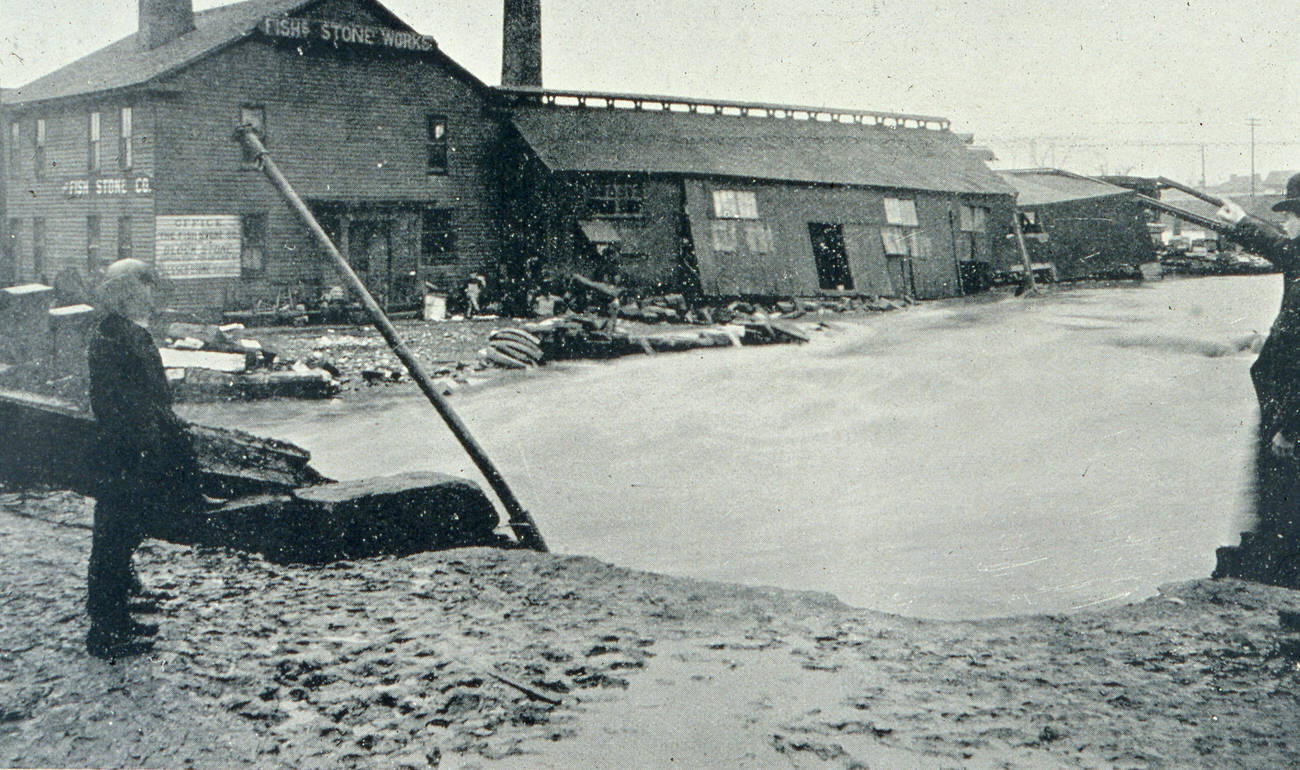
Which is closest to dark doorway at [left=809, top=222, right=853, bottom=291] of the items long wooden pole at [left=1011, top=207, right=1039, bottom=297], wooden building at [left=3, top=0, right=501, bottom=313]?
long wooden pole at [left=1011, top=207, right=1039, bottom=297]

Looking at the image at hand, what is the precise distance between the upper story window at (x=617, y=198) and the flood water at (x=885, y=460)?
35.9 ft

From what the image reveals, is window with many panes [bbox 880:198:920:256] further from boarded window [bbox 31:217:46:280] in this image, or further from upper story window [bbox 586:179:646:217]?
boarded window [bbox 31:217:46:280]

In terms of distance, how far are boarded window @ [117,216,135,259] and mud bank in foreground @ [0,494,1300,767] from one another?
38.6ft

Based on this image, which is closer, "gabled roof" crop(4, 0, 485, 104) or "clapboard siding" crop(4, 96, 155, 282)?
"gabled roof" crop(4, 0, 485, 104)

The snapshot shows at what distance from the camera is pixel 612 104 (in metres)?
28.8

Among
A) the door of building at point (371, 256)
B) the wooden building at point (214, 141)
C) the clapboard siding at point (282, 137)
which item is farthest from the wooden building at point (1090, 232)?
the wooden building at point (214, 141)

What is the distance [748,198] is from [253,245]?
1565 cm

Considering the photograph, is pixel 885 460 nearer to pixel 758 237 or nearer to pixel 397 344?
pixel 397 344

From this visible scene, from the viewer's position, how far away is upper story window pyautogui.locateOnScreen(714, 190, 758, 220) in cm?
2777

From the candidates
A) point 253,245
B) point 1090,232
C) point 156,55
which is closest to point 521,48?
point 156,55

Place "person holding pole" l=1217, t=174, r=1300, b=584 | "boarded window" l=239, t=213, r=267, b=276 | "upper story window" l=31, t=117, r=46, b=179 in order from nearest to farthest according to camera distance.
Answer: "person holding pole" l=1217, t=174, r=1300, b=584 → "boarded window" l=239, t=213, r=267, b=276 → "upper story window" l=31, t=117, r=46, b=179

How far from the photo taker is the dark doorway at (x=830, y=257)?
29.7m

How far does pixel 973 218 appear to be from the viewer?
32.1 meters

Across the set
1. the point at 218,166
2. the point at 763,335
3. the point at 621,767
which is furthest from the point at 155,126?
the point at 621,767
